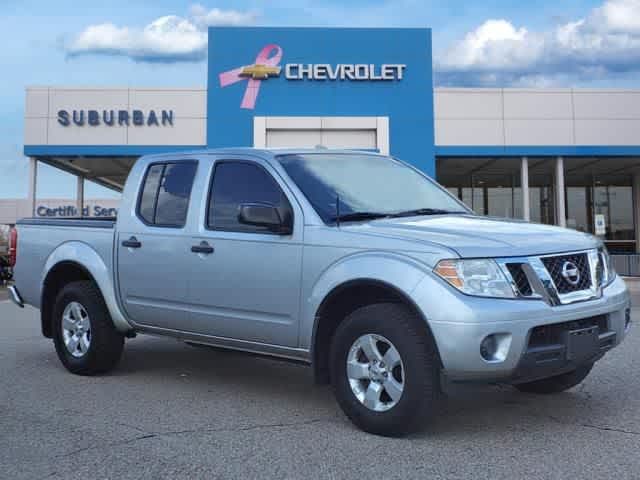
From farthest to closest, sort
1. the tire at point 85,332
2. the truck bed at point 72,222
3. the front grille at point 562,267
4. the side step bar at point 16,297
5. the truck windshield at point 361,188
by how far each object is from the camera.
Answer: the side step bar at point 16,297 < the truck bed at point 72,222 < the tire at point 85,332 < the truck windshield at point 361,188 < the front grille at point 562,267

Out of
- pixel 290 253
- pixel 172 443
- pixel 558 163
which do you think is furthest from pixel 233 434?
pixel 558 163

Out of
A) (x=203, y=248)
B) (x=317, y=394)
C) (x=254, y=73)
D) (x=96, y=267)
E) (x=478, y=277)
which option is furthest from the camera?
(x=254, y=73)

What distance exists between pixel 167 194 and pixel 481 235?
2.85m

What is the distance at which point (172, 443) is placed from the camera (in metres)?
4.18

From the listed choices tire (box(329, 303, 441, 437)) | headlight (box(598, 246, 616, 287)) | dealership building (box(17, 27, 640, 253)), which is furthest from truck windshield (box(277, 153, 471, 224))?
dealership building (box(17, 27, 640, 253))

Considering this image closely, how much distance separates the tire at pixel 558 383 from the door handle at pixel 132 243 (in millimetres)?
3246

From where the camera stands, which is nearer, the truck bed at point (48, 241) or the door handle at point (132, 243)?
the door handle at point (132, 243)

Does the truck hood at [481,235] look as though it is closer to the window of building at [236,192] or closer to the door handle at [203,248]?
the window of building at [236,192]

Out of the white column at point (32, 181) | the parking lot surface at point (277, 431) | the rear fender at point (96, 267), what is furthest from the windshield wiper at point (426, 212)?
the white column at point (32, 181)

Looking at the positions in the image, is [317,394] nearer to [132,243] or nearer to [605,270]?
[132,243]

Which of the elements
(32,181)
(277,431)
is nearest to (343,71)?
(32,181)

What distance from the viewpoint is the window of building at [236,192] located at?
5105 millimetres

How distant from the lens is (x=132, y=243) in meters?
5.84

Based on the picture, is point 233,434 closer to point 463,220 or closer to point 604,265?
point 463,220
